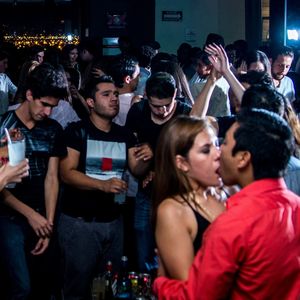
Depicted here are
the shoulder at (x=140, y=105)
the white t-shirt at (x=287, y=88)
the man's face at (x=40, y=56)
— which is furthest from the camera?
the man's face at (x=40, y=56)

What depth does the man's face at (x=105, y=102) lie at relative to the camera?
4.20m

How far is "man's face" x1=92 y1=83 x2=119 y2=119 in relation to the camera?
13.8 feet

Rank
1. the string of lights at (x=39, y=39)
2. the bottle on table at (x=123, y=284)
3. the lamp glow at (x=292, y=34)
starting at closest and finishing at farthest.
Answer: the bottle on table at (x=123, y=284) < the lamp glow at (x=292, y=34) < the string of lights at (x=39, y=39)

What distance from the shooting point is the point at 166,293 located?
7.34ft

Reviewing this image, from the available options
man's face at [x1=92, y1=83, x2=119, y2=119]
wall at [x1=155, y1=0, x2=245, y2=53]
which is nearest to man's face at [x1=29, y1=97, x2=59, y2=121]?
man's face at [x1=92, y1=83, x2=119, y2=119]

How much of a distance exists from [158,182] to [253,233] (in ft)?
2.22

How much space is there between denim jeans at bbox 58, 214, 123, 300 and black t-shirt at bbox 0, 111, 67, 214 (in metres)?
0.27

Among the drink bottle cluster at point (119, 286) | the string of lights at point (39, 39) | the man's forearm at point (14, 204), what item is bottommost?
the drink bottle cluster at point (119, 286)

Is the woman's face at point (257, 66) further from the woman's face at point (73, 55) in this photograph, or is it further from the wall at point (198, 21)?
the wall at point (198, 21)

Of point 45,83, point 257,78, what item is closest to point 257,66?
point 257,78

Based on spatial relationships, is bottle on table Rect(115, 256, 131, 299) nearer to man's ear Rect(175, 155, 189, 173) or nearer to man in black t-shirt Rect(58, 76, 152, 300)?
man in black t-shirt Rect(58, 76, 152, 300)

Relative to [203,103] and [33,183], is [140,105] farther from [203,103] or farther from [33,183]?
[33,183]

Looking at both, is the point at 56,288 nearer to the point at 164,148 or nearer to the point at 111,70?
the point at 111,70

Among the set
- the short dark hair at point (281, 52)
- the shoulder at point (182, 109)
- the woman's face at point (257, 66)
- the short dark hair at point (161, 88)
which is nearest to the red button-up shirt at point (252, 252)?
the short dark hair at point (161, 88)
